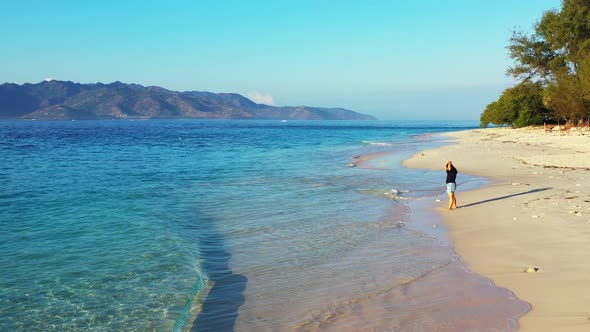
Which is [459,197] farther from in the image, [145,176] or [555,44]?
[555,44]

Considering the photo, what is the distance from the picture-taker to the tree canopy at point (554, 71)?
55.8 meters

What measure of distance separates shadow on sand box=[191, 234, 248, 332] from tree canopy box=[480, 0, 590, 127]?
51.6m

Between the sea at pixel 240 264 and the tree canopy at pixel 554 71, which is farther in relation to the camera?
the tree canopy at pixel 554 71

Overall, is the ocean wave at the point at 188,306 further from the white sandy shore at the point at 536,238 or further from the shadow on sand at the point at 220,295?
the white sandy shore at the point at 536,238

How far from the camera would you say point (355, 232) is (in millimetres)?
12938

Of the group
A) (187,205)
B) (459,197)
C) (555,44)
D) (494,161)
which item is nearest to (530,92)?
(555,44)

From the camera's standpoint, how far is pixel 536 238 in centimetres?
1080

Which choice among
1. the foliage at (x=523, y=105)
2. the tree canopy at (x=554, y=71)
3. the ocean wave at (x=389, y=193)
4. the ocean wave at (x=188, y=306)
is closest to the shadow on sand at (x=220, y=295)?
the ocean wave at (x=188, y=306)

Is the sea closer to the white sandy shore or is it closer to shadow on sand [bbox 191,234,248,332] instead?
shadow on sand [bbox 191,234,248,332]

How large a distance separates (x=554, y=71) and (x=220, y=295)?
71.4m

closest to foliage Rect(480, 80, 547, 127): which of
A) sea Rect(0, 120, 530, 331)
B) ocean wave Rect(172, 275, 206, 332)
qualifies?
sea Rect(0, 120, 530, 331)

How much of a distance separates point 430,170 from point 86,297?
22.3 m

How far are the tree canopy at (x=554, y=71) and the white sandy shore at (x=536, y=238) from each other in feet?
130

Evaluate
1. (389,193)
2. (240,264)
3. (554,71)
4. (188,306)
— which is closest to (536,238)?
(240,264)
